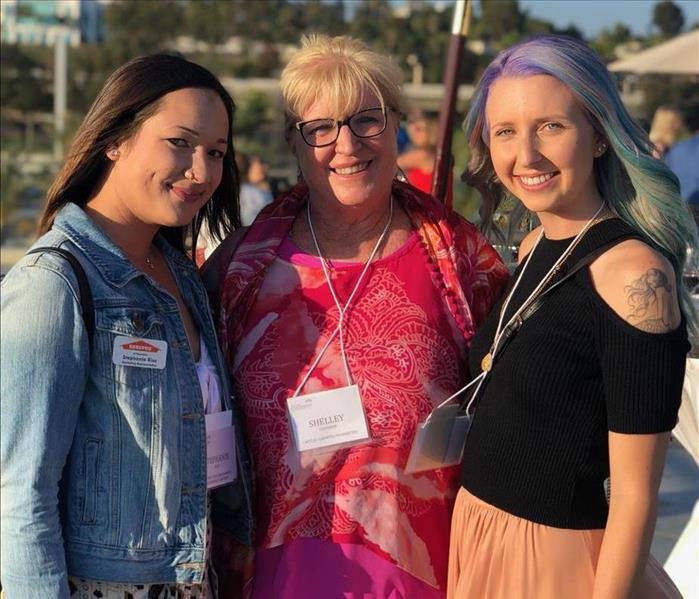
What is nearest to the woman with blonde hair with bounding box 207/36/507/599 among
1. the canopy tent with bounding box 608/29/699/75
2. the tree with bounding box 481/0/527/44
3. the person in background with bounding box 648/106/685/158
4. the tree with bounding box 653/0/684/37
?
the person in background with bounding box 648/106/685/158

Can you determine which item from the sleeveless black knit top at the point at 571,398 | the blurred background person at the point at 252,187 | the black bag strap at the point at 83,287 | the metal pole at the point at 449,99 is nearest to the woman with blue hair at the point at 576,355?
the sleeveless black knit top at the point at 571,398

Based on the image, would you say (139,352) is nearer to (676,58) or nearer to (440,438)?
(440,438)

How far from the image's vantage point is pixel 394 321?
2.49 m

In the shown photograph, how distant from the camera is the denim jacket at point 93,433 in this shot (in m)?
1.96

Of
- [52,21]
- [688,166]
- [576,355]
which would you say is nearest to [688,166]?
[688,166]

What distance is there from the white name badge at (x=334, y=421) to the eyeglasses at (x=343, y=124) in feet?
1.98

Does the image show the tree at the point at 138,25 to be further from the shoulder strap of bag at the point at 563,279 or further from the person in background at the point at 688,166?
the shoulder strap of bag at the point at 563,279

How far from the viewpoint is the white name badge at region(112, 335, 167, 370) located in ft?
6.86

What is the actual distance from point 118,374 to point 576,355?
879 mm

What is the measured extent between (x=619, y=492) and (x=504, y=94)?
83 cm

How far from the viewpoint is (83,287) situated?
6.71 ft

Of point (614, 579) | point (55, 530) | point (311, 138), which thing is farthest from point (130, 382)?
point (614, 579)

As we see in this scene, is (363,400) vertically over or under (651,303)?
under

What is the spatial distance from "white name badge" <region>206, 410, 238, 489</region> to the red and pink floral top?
0.40 feet
